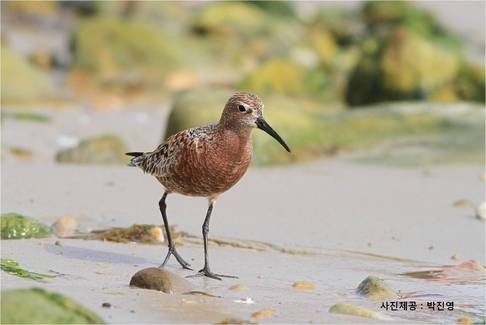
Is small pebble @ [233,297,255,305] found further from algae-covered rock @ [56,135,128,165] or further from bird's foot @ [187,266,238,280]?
algae-covered rock @ [56,135,128,165]

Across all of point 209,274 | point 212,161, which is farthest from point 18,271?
point 212,161

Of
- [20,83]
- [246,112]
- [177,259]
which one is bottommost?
[177,259]

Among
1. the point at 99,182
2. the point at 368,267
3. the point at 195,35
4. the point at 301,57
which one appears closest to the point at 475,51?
the point at 301,57

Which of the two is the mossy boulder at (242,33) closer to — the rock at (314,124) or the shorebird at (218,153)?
the rock at (314,124)

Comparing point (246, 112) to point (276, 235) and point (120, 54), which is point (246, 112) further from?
point (120, 54)

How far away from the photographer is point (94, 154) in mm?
10000

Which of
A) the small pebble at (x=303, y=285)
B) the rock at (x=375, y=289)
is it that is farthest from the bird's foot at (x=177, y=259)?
the rock at (x=375, y=289)

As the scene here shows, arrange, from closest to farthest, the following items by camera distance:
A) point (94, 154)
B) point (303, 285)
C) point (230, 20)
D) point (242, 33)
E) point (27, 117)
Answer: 1. point (303, 285)
2. point (94, 154)
3. point (27, 117)
4. point (242, 33)
5. point (230, 20)

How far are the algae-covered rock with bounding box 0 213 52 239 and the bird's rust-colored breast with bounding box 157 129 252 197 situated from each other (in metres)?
1.11

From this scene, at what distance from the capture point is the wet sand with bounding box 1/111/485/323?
5656 millimetres

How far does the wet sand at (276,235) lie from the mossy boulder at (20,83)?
3.66 meters

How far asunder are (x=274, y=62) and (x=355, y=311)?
10.6 metres

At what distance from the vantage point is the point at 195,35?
21906 mm

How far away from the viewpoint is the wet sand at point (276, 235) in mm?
5656
